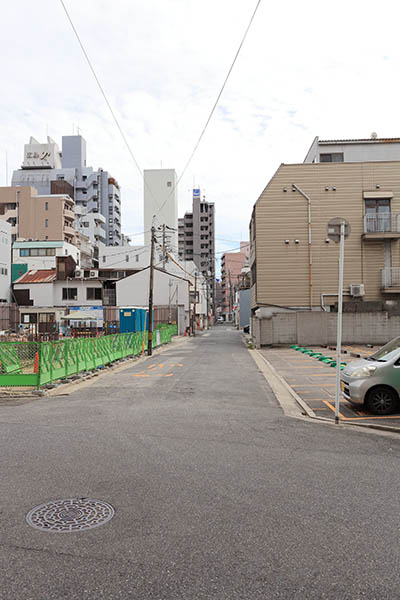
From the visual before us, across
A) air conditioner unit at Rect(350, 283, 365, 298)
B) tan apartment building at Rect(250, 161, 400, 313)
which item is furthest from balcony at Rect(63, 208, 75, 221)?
air conditioner unit at Rect(350, 283, 365, 298)

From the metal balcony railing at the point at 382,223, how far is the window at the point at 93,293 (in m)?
33.8

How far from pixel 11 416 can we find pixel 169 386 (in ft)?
17.0

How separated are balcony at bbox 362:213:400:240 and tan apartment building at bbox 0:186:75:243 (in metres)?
50.8

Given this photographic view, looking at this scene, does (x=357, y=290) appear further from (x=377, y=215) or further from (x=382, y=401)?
(x=382, y=401)

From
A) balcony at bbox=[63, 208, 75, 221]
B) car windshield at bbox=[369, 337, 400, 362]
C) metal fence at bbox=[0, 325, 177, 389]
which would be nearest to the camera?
car windshield at bbox=[369, 337, 400, 362]

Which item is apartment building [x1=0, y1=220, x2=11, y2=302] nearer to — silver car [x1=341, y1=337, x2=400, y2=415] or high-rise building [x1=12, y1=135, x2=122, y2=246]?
high-rise building [x1=12, y1=135, x2=122, y2=246]

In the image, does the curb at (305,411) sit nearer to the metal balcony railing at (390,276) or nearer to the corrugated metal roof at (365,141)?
the metal balcony railing at (390,276)

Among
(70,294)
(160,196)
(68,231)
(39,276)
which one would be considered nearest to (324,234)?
(70,294)

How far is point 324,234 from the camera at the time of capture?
31328 mm

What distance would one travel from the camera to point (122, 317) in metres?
34.8

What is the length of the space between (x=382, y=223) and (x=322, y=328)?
834cm

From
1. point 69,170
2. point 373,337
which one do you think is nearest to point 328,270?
point 373,337

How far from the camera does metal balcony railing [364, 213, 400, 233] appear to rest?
101ft

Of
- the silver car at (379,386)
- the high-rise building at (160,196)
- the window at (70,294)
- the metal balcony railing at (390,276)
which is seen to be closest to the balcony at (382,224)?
the metal balcony railing at (390,276)
